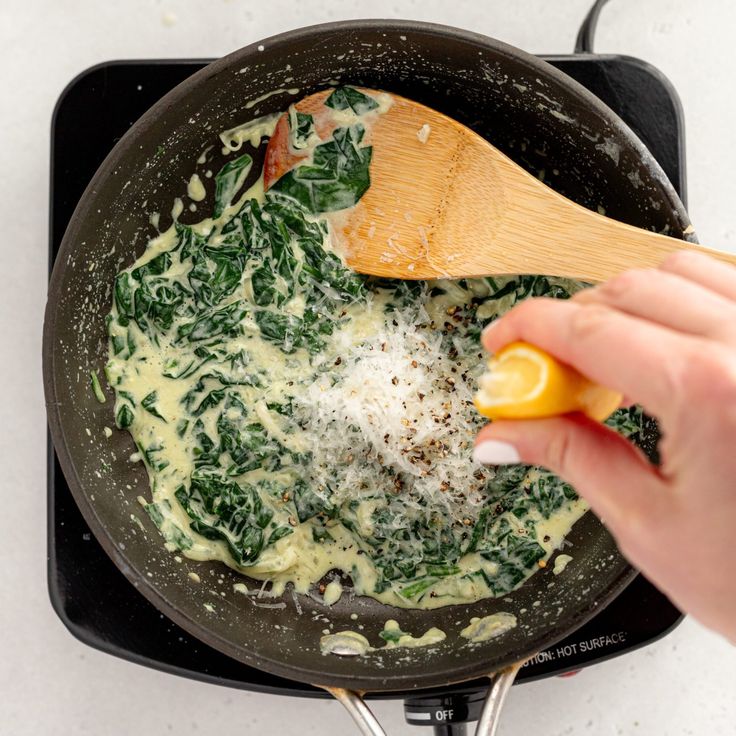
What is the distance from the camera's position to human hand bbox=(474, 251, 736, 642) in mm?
747

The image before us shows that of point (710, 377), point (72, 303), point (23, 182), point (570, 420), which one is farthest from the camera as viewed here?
point (23, 182)

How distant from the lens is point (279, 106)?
166 centimetres

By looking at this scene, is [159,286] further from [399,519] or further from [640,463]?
[640,463]

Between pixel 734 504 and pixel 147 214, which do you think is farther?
pixel 147 214

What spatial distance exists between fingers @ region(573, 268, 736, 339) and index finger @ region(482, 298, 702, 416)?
0.07 feet

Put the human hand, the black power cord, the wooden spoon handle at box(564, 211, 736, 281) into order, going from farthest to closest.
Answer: the black power cord → the wooden spoon handle at box(564, 211, 736, 281) → the human hand

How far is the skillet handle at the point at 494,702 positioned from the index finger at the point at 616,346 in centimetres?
81

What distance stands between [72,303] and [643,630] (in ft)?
4.22

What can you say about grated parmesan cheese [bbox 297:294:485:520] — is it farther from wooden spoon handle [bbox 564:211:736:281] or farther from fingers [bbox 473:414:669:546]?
fingers [bbox 473:414:669:546]

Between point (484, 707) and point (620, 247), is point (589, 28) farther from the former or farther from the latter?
point (484, 707)

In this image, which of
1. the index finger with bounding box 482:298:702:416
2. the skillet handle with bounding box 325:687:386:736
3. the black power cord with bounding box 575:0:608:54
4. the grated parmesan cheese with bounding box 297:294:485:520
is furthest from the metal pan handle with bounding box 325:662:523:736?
the black power cord with bounding box 575:0:608:54

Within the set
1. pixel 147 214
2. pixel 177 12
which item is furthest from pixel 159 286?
pixel 177 12

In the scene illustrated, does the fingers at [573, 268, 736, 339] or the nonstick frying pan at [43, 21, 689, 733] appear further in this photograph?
the nonstick frying pan at [43, 21, 689, 733]

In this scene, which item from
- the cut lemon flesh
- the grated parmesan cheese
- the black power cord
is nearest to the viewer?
the cut lemon flesh
